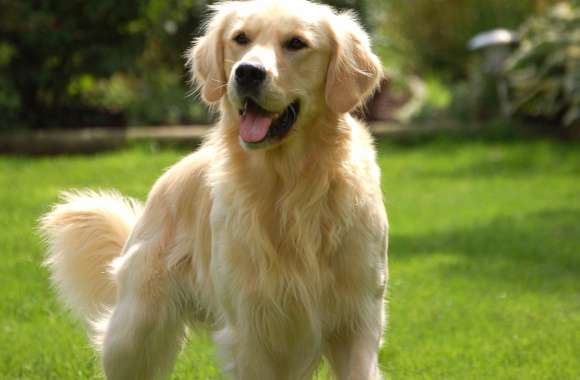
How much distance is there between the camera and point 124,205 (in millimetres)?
5305

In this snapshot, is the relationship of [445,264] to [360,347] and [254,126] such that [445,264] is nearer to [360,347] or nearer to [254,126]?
[360,347]

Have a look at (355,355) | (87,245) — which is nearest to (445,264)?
(87,245)

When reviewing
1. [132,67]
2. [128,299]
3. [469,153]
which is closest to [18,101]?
[132,67]

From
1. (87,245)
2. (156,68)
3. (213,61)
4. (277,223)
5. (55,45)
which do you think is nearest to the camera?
(277,223)

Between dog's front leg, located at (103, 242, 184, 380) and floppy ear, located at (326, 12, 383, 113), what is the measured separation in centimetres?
108

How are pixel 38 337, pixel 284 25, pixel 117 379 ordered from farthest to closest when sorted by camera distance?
pixel 38 337 → pixel 117 379 → pixel 284 25

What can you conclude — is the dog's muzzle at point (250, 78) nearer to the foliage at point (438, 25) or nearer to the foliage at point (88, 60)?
the foliage at point (88, 60)

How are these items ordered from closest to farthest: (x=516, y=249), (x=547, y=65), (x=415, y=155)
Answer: (x=516, y=249) < (x=415, y=155) < (x=547, y=65)

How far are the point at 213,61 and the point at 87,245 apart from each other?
47.5 inches

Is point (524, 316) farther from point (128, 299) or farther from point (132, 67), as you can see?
point (132, 67)

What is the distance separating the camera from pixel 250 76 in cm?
412

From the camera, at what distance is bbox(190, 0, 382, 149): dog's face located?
13.7 ft

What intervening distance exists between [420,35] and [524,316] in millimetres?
11520

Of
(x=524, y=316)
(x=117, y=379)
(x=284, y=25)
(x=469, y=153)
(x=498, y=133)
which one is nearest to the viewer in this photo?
(x=284, y=25)
